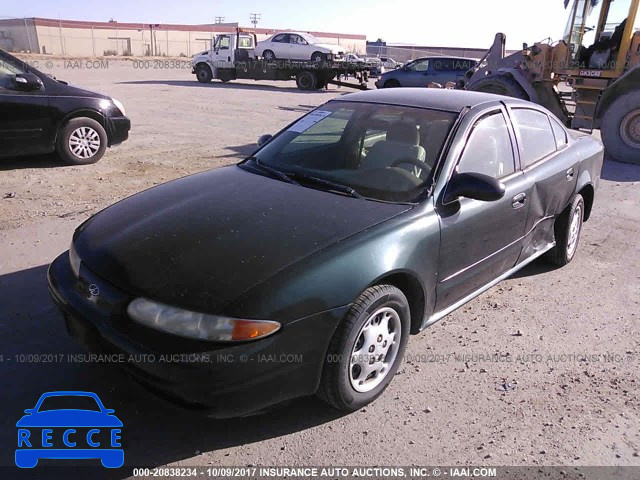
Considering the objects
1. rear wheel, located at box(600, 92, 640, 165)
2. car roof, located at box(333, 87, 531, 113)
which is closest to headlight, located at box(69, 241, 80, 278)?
car roof, located at box(333, 87, 531, 113)

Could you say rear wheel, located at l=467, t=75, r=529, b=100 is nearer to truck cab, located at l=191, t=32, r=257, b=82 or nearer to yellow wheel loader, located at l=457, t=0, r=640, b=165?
yellow wheel loader, located at l=457, t=0, r=640, b=165

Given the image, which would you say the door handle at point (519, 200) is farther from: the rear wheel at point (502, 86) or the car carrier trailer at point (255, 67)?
the car carrier trailer at point (255, 67)

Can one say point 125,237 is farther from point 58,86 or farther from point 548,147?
point 58,86

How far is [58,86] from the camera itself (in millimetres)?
7293

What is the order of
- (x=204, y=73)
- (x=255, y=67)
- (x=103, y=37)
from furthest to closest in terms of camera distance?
(x=103, y=37), (x=204, y=73), (x=255, y=67)

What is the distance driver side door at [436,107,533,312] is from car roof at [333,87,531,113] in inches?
6.7

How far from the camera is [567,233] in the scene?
468 cm

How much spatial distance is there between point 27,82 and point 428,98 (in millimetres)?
5456

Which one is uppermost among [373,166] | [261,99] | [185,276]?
[373,166]

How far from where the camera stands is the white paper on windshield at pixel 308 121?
4051 mm

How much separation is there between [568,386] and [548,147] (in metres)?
2.10

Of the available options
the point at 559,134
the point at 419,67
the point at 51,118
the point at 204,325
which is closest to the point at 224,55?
the point at 419,67

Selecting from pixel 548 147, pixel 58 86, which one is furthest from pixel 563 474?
pixel 58 86

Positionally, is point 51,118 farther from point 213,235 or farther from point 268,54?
point 268,54
